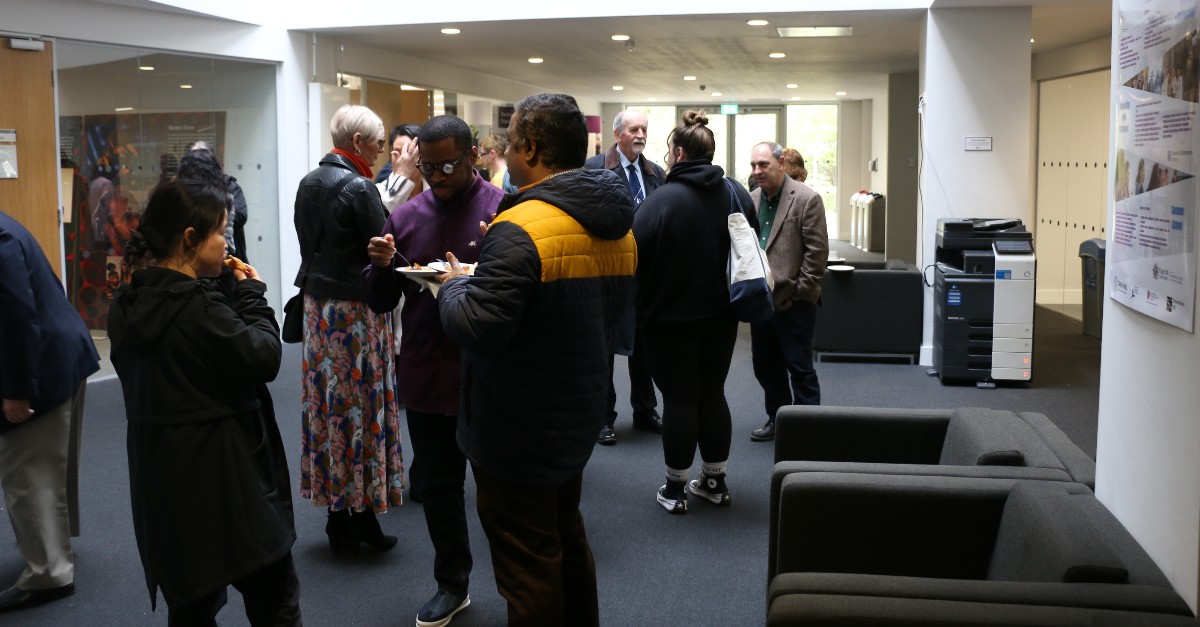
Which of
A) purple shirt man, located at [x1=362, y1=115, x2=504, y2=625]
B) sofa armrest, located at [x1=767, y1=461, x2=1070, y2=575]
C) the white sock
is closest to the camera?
sofa armrest, located at [x1=767, y1=461, x2=1070, y2=575]

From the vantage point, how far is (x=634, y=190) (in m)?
6.19

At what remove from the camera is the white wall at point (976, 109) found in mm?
8625

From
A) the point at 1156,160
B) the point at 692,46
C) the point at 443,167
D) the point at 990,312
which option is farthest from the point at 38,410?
the point at 692,46

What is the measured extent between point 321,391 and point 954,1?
247 inches

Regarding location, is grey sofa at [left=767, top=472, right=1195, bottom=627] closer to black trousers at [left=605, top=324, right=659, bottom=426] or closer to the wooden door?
black trousers at [left=605, top=324, right=659, bottom=426]

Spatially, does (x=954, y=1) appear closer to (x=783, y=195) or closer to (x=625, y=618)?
(x=783, y=195)

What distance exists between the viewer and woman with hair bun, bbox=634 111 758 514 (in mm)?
4508

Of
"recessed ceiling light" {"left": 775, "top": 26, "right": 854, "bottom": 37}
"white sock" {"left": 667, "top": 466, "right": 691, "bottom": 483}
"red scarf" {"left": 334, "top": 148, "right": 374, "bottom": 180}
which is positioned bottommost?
"white sock" {"left": 667, "top": 466, "right": 691, "bottom": 483}

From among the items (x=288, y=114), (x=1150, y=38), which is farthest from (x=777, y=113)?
(x=1150, y=38)

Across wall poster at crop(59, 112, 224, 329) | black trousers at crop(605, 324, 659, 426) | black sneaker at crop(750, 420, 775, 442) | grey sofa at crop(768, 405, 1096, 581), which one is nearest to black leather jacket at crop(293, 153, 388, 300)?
grey sofa at crop(768, 405, 1096, 581)

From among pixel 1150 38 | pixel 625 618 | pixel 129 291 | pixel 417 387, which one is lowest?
pixel 625 618

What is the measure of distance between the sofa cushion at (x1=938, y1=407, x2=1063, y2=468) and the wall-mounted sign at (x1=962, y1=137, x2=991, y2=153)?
555 cm

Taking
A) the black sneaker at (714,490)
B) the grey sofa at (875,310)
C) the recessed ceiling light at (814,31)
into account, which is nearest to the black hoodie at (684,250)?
the black sneaker at (714,490)

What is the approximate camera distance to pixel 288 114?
10.1 meters
